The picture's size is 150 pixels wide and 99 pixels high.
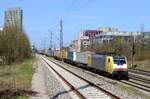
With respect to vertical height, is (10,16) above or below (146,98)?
above

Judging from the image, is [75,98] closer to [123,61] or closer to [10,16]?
[123,61]

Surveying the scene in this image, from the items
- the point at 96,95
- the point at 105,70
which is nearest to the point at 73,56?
the point at 105,70

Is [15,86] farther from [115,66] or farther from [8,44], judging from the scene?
[8,44]

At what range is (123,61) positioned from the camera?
41.9 meters

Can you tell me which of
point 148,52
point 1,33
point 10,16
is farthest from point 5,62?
point 10,16

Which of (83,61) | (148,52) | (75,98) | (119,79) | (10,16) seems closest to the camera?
(75,98)

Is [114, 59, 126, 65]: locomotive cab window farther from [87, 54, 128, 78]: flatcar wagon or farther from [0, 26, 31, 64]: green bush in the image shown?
[0, 26, 31, 64]: green bush

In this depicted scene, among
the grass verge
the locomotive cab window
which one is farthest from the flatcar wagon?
the grass verge

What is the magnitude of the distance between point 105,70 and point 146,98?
2158 centimetres

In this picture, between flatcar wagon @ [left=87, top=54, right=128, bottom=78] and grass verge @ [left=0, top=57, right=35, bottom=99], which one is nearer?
grass verge @ [left=0, top=57, right=35, bottom=99]

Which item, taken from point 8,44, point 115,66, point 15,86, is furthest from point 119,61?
point 8,44

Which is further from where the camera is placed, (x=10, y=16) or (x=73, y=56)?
(x=10, y=16)

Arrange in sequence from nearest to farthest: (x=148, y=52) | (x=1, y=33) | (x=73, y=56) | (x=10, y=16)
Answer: (x=1, y=33) → (x=73, y=56) → (x=148, y=52) → (x=10, y=16)

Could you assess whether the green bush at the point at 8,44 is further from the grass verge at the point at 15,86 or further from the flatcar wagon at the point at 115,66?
the flatcar wagon at the point at 115,66
